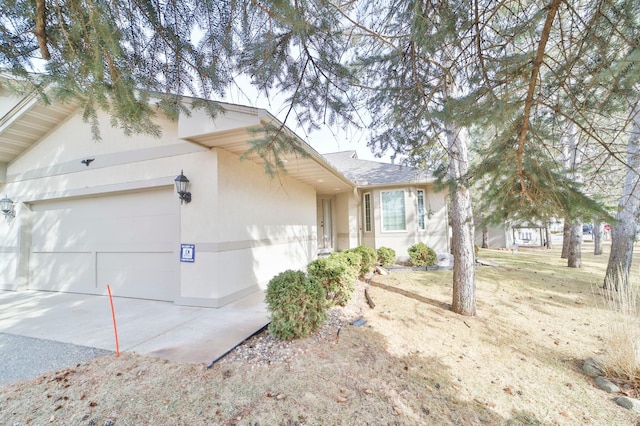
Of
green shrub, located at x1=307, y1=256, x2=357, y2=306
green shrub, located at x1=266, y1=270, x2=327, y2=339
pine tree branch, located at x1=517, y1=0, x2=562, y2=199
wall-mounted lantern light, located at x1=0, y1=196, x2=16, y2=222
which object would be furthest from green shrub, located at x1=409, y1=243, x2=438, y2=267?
wall-mounted lantern light, located at x1=0, y1=196, x2=16, y2=222

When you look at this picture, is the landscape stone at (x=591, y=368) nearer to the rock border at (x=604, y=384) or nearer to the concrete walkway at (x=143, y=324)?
the rock border at (x=604, y=384)

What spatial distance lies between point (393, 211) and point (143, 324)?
9.31m

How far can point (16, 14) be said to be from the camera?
6.06 feet

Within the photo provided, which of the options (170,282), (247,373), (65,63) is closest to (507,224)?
(247,373)

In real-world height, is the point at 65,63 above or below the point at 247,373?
above

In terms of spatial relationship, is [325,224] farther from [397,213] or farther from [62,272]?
[62,272]

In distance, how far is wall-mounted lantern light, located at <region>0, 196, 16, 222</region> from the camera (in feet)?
22.8

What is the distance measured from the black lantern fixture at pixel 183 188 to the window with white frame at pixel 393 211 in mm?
8011

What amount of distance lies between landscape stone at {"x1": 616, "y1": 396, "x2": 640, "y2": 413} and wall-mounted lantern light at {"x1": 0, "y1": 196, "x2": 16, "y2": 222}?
12199mm

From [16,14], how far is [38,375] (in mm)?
3478

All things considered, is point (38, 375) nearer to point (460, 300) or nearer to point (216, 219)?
point (216, 219)

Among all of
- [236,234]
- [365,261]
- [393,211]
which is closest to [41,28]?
[236,234]

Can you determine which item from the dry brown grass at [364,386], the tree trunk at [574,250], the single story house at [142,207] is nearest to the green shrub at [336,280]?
the dry brown grass at [364,386]

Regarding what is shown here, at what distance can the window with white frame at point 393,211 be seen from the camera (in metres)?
11.0
